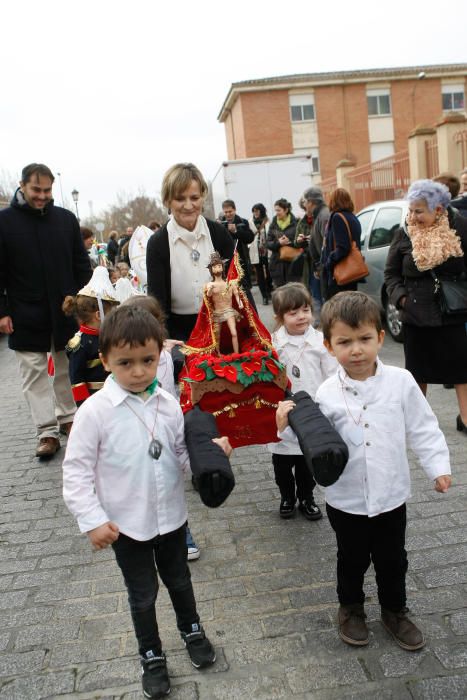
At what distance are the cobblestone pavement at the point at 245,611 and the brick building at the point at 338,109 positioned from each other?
1453 inches

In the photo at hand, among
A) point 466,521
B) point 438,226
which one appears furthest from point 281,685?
point 438,226

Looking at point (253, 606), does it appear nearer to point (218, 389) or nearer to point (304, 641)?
point (304, 641)

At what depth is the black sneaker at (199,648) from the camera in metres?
2.58

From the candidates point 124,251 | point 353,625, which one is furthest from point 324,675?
point 124,251

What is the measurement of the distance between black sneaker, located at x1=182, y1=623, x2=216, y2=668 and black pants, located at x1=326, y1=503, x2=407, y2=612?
631 millimetres

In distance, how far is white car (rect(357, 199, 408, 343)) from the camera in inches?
352

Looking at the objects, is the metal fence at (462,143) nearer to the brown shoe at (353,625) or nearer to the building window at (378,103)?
the brown shoe at (353,625)

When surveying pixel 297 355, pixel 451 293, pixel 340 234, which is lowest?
pixel 297 355

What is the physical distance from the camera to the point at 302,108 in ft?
128

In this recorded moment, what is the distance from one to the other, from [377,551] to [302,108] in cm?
3994

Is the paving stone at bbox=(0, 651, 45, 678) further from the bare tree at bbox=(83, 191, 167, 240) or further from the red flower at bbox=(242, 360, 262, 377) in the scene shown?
the bare tree at bbox=(83, 191, 167, 240)

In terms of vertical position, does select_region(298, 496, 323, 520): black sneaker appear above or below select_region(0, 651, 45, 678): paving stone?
above

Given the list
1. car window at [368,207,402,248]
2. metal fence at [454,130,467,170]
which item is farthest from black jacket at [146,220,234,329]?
metal fence at [454,130,467,170]

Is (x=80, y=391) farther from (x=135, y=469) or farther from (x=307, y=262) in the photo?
(x=307, y=262)
